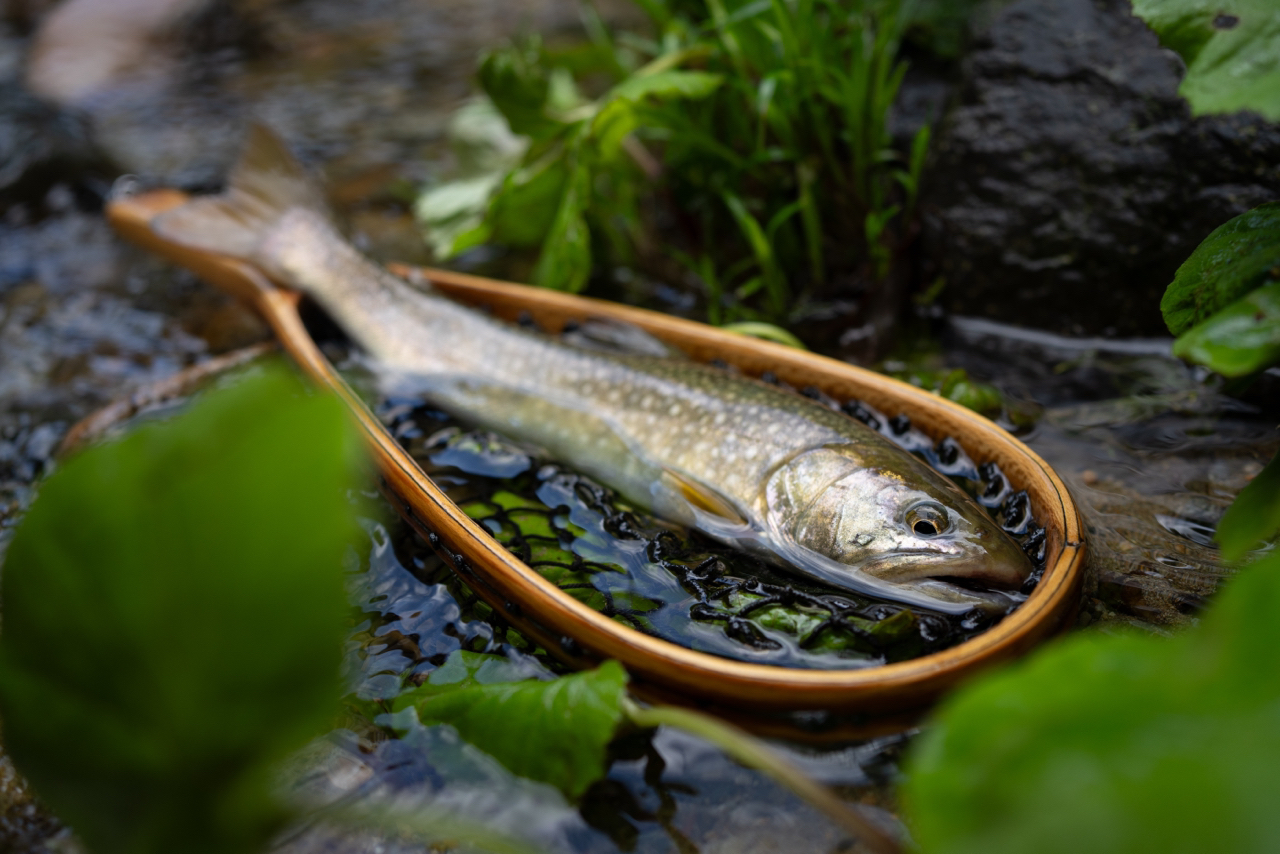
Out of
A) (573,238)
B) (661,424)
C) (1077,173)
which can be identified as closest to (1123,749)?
(661,424)

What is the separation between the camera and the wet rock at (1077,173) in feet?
9.11

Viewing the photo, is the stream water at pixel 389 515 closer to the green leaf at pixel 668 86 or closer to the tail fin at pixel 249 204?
the tail fin at pixel 249 204

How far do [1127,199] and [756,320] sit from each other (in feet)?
4.70

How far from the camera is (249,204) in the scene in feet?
11.0

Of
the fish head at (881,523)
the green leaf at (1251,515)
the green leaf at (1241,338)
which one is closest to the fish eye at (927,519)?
the fish head at (881,523)

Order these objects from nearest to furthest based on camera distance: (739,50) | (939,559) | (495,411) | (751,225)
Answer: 1. (939,559)
2. (495,411)
3. (751,225)
4. (739,50)

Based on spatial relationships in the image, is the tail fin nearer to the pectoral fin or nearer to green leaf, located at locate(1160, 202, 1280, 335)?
the pectoral fin

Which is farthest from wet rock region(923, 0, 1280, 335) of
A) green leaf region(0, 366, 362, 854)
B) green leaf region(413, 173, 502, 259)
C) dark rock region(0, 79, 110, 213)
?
dark rock region(0, 79, 110, 213)

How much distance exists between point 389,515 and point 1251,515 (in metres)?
2.07

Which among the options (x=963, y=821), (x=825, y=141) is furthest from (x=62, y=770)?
(x=825, y=141)

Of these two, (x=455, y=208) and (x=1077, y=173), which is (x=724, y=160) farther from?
(x=1077, y=173)

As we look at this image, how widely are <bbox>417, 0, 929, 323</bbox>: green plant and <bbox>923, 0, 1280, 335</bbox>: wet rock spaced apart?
263 mm

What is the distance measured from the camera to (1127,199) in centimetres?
288

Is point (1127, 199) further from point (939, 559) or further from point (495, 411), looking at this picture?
point (495, 411)
